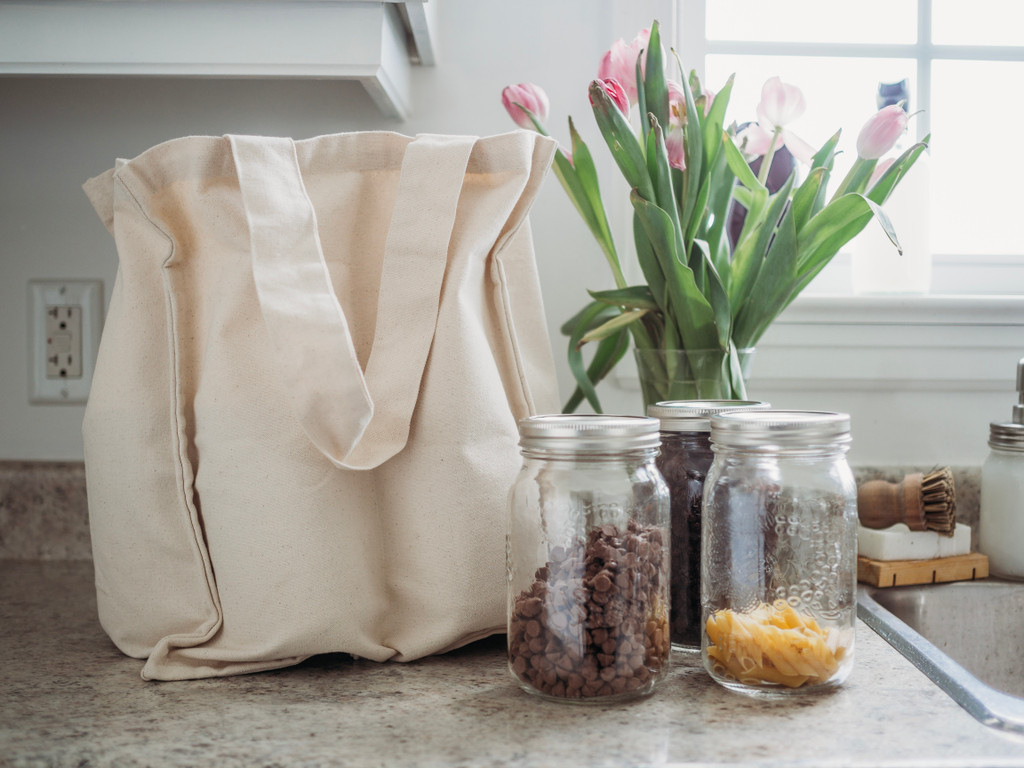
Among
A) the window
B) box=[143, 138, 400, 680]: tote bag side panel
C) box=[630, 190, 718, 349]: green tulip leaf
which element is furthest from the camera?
the window

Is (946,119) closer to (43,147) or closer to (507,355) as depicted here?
(507,355)

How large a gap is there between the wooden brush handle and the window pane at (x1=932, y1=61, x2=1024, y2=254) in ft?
1.45

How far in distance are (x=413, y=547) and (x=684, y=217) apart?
1.22 feet

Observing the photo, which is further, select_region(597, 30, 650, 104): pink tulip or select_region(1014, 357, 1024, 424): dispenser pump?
select_region(1014, 357, 1024, 424): dispenser pump

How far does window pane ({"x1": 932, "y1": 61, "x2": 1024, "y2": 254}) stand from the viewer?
1.12 m

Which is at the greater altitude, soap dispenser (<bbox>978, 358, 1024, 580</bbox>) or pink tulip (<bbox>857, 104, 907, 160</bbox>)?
pink tulip (<bbox>857, 104, 907, 160</bbox>)

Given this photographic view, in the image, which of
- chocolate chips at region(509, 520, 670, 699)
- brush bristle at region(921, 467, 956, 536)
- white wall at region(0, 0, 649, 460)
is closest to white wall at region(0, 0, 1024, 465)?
white wall at region(0, 0, 649, 460)

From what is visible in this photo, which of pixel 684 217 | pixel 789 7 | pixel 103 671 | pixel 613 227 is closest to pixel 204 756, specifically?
pixel 103 671

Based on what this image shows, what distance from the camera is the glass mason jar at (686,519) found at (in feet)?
2.05

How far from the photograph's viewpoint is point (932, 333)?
0.99 m

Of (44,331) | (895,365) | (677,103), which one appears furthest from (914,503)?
(44,331)

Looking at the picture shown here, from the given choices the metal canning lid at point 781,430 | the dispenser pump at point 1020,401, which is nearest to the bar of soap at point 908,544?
the dispenser pump at point 1020,401

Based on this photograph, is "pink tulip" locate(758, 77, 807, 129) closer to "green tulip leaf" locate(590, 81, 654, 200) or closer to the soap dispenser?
"green tulip leaf" locate(590, 81, 654, 200)

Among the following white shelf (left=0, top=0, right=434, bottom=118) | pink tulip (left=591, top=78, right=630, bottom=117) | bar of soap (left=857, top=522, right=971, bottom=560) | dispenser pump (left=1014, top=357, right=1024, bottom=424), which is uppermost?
→ white shelf (left=0, top=0, right=434, bottom=118)
